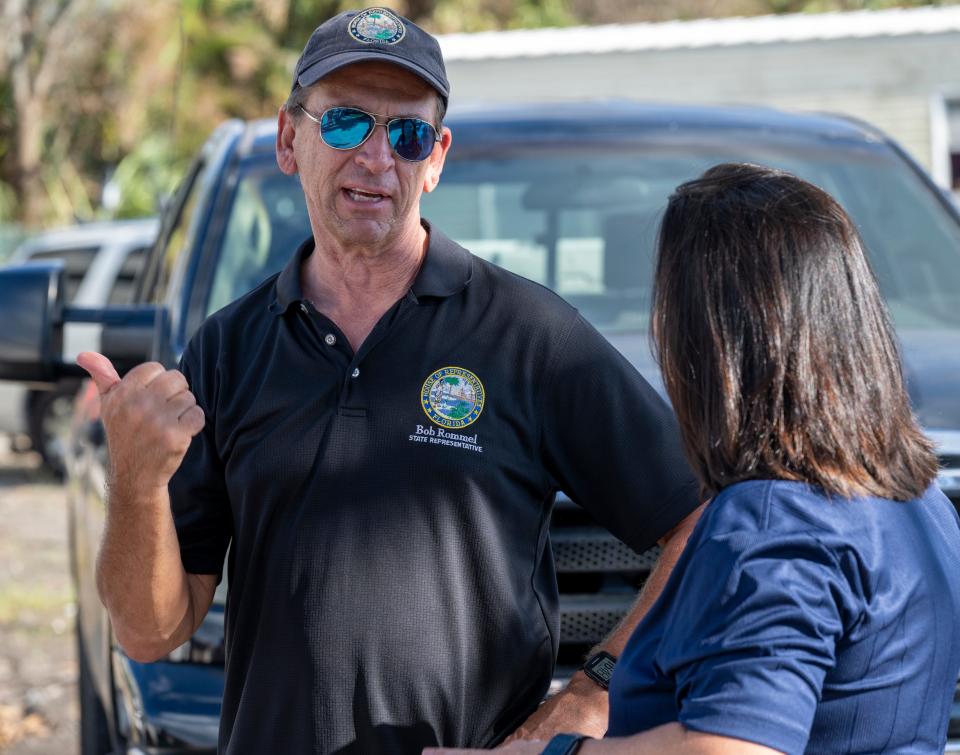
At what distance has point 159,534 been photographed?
221cm

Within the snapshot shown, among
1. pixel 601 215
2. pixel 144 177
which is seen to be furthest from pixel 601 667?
pixel 144 177

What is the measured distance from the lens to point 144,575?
2254 millimetres

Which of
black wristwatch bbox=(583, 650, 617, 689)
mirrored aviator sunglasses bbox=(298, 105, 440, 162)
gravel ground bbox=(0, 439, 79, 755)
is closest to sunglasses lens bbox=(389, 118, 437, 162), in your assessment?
mirrored aviator sunglasses bbox=(298, 105, 440, 162)

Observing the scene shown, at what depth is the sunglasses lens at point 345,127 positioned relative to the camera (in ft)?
8.03

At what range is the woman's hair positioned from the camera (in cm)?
165

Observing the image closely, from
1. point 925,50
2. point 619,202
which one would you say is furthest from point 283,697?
point 925,50

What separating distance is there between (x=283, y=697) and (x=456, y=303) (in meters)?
0.68

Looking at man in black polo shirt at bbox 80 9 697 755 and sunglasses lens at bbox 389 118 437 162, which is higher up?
A: sunglasses lens at bbox 389 118 437 162

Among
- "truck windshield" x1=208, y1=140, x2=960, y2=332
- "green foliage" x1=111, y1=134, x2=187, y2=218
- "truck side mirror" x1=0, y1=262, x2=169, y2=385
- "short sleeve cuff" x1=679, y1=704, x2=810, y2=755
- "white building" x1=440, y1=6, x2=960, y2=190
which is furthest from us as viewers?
"green foliage" x1=111, y1=134, x2=187, y2=218

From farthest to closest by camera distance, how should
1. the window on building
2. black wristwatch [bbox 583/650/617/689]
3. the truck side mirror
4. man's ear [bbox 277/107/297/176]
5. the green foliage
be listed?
the green foliage < the window on building < the truck side mirror < man's ear [bbox 277/107/297/176] < black wristwatch [bbox 583/650/617/689]

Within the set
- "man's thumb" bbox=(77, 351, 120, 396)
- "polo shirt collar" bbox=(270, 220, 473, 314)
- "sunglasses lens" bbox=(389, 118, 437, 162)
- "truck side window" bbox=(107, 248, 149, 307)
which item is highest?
"sunglasses lens" bbox=(389, 118, 437, 162)

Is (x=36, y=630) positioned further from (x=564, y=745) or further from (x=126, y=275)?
(x=564, y=745)

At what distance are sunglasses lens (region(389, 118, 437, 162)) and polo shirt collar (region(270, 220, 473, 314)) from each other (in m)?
0.14

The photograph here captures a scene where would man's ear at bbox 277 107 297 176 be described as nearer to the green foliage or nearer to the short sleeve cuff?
the short sleeve cuff
